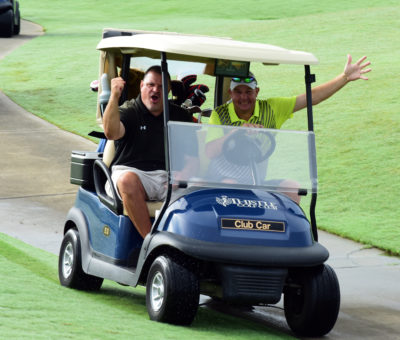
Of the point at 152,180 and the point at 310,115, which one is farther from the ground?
the point at 310,115

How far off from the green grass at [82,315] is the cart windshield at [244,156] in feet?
2.84

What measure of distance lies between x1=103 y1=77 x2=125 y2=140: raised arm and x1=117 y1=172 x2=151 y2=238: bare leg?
0.32 m

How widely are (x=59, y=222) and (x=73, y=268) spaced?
270cm

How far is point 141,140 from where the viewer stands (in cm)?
594

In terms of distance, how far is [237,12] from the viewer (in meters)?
32.4

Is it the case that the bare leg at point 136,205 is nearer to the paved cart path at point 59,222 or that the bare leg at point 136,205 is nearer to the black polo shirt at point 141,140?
the black polo shirt at point 141,140

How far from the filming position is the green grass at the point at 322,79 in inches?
396

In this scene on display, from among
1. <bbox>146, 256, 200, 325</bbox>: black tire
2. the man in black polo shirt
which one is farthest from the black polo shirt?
<bbox>146, 256, 200, 325</bbox>: black tire

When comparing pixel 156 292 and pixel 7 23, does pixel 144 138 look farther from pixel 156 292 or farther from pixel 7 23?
pixel 7 23

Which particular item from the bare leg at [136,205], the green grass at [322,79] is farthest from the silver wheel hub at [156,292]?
the green grass at [322,79]

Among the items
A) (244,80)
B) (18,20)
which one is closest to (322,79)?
(244,80)

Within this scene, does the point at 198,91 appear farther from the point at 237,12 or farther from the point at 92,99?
the point at 237,12

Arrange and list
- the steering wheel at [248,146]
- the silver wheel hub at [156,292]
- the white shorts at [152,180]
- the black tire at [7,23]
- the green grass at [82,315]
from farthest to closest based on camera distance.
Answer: the black tire at [7,23] → the white shorts at [152,180] → the steering wheel at [248,146] → the silver wheel hub at [156,292] → the green grass at [82,315]

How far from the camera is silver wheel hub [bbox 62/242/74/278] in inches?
253
